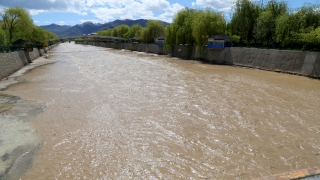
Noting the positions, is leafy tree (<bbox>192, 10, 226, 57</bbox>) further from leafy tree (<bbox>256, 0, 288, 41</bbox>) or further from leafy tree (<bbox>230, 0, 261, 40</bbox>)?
leafy tree (<bbox>256, 0, 288, 41</bbox>)

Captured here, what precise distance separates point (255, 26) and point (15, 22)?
113ft

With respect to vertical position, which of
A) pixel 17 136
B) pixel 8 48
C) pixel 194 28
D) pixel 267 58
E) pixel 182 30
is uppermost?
pixel 194 28

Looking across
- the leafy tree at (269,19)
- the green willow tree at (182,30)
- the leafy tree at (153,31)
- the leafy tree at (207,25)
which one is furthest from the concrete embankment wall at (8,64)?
the leafy tree at (153,31)

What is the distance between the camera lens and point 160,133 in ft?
28.7

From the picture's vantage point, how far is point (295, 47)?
23.5 metres

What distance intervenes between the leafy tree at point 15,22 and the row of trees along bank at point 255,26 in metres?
21.9

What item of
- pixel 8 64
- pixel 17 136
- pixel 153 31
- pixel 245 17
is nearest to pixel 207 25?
pixel 245 17

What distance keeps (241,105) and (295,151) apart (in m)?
5.16

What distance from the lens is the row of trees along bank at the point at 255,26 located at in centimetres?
2380

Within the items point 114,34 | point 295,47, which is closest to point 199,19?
point 295,47

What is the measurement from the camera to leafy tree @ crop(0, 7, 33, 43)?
39.5 m

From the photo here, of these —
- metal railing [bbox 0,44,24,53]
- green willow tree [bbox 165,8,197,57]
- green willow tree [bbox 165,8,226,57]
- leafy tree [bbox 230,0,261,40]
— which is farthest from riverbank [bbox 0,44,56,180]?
green willow tree [bbox 165,8,197,57]

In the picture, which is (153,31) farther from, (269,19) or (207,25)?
(269,19)

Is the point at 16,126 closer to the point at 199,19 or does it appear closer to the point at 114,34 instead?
the point at 199,19
